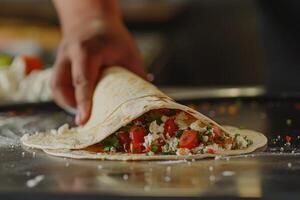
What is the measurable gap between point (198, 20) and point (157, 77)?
65 cm

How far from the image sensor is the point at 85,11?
7.53ft

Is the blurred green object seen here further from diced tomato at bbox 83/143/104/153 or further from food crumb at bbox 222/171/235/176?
food crumb at bbox 222/171/235/176

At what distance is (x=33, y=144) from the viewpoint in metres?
1.76

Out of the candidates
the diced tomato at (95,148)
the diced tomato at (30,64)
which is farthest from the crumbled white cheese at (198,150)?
the diced tomato at (30,64)

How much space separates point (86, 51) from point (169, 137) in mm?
561

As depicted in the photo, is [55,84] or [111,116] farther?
[55,84]

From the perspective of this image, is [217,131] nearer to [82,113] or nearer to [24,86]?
[82,113]

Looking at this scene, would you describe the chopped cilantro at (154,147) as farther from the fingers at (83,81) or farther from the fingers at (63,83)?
the fingers at (63,83)

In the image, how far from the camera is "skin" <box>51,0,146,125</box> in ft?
6.80

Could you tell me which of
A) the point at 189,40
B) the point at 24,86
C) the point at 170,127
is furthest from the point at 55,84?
the point at 189,40

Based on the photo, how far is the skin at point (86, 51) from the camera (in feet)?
6.80

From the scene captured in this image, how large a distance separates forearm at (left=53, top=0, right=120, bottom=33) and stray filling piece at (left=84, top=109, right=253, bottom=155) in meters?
0.66

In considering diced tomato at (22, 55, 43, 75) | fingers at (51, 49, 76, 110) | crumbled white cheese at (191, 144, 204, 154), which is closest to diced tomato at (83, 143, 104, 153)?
crumbled white cheese at (191, 144, 204, 154)

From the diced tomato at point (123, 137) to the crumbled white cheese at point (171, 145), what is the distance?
0.33 ft
